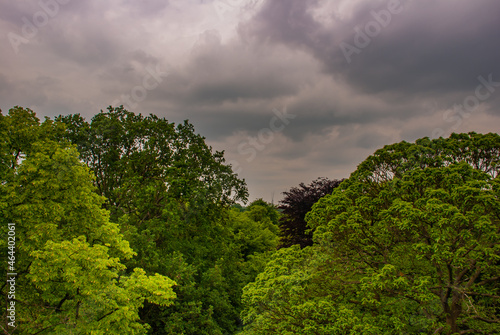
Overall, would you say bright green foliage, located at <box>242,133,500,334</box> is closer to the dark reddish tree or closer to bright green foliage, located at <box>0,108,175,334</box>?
bright green foliage, located at <box>0,108,175,334</box>

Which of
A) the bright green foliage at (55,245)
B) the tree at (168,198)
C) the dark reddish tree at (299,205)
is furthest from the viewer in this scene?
the dark reddish tree at (299,205)

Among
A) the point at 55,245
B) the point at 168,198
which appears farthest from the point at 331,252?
the point at 168,198

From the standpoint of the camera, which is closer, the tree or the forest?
the forest

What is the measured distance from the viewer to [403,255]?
1122cm

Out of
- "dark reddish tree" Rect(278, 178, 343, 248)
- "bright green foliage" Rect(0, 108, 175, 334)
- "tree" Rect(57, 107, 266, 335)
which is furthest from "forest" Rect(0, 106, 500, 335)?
"dark reddish tree" Rect(278, 178, 343, 248)

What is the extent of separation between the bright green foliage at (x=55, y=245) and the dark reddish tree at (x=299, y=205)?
12.6 m

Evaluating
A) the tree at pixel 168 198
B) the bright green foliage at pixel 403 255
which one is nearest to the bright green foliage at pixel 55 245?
the bright green foliage at pixel 403 255

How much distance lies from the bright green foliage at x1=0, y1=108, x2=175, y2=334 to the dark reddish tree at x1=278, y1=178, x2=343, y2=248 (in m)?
12.6

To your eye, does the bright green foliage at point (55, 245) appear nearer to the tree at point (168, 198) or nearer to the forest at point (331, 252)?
A: the forest at point (331, 252)

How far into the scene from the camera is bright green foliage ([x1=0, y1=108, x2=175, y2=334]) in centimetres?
877

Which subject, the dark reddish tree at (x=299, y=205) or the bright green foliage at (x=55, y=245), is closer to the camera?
the bright green foliage at (x=55, y=245)

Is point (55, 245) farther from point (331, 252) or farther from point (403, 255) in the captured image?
point (403, 255)

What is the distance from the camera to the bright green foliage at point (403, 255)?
884 cm

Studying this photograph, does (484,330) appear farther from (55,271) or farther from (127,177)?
(127,177)
